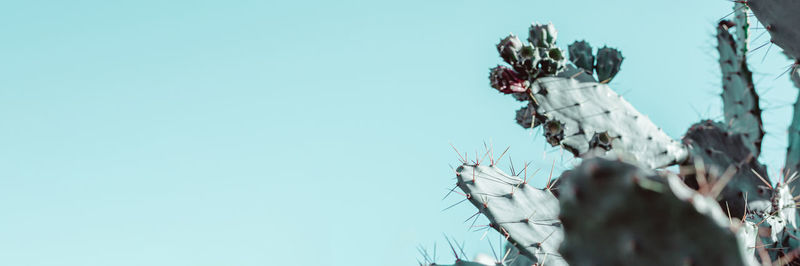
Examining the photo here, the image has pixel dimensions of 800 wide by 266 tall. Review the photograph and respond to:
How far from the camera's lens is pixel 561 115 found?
8.98 ft

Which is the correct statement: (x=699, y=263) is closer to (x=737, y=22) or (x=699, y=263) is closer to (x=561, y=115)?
Result: (x=561, y=115)

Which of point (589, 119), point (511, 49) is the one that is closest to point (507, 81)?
point (511, 49)

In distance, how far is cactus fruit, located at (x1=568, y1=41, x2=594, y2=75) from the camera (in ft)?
9.66

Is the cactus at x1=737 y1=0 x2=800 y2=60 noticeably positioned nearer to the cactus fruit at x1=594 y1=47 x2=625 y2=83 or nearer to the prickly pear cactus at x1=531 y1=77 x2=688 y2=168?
the prickly pear cactus at x1=531 y1=77 x2=688 y2=168

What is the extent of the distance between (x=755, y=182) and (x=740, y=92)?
1.62ft

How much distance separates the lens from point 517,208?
1.84 meters

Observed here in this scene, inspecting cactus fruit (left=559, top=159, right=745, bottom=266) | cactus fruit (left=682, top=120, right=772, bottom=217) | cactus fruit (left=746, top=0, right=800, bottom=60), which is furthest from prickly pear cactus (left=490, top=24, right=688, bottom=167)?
cactus fruit (left=559, top=159, right=745, bottom=266)

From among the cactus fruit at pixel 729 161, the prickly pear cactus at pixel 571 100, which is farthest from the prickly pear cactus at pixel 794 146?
the prickly pear cactus at pixel 571 100

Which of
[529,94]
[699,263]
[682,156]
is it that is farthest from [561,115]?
[699,263]

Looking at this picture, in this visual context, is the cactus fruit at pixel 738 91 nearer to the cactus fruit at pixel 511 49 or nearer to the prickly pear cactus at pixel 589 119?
the prickly pear cactus at pixel 589 119

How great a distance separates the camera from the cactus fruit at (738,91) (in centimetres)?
310

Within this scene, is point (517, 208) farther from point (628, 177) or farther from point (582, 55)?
point (582, 55)

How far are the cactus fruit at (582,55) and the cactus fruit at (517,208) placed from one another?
116cm

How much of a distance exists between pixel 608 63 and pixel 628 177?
2303 millimetres
